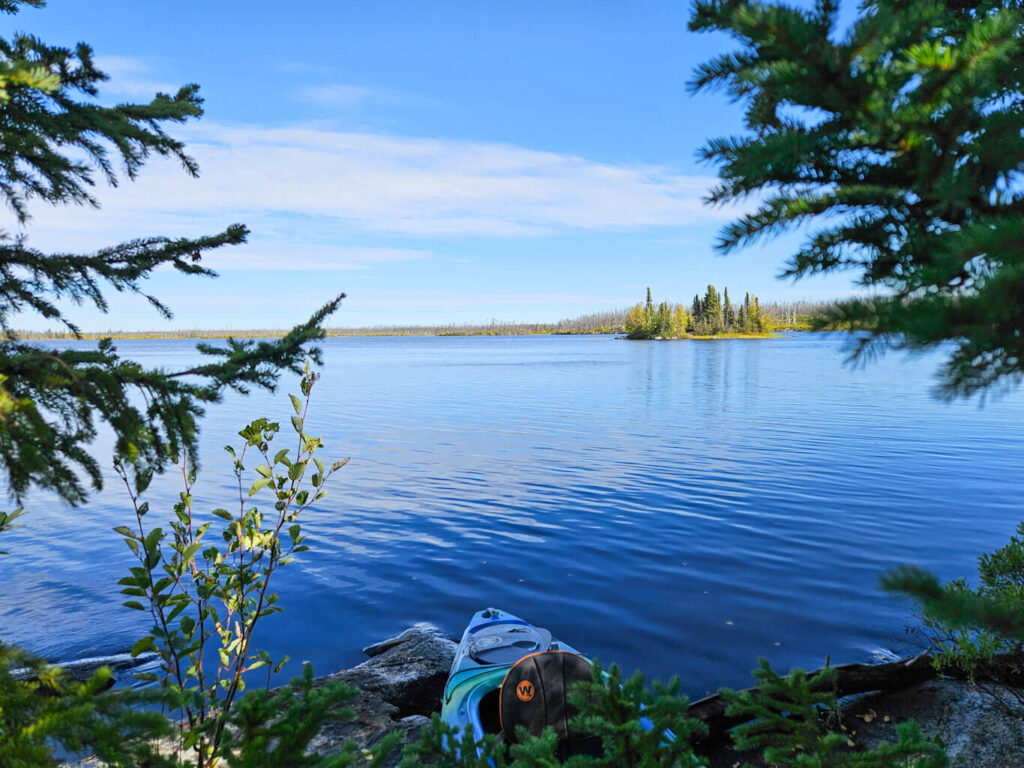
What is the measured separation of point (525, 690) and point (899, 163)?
4397 mm

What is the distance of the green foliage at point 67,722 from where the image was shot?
6.35ft

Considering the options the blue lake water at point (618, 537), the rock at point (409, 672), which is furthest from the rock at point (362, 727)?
the blue lake water at point (618, 537)

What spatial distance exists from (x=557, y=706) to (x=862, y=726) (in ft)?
9.91

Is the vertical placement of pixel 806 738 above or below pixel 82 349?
below

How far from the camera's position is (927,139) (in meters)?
1.35

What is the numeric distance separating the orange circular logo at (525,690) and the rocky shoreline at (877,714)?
2.32ft

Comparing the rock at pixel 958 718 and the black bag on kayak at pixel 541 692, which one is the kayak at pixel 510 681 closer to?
the black bag on kayak at pixel 541 692

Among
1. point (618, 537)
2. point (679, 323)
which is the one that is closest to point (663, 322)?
point (679, 323)

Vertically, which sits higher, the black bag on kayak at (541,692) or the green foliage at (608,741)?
the green foliage at (608,741)

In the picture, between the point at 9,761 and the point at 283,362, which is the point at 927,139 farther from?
the point at 9,761

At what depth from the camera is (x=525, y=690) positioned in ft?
15.4

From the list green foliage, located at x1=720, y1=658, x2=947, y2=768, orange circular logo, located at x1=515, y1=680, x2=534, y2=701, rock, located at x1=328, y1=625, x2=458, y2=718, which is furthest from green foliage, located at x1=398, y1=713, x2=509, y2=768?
rock, located at x1=328, y1=625, x2=458, y2=718

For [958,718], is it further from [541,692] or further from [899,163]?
[899,163]

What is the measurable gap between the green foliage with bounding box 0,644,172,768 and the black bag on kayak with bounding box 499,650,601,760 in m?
2.87
